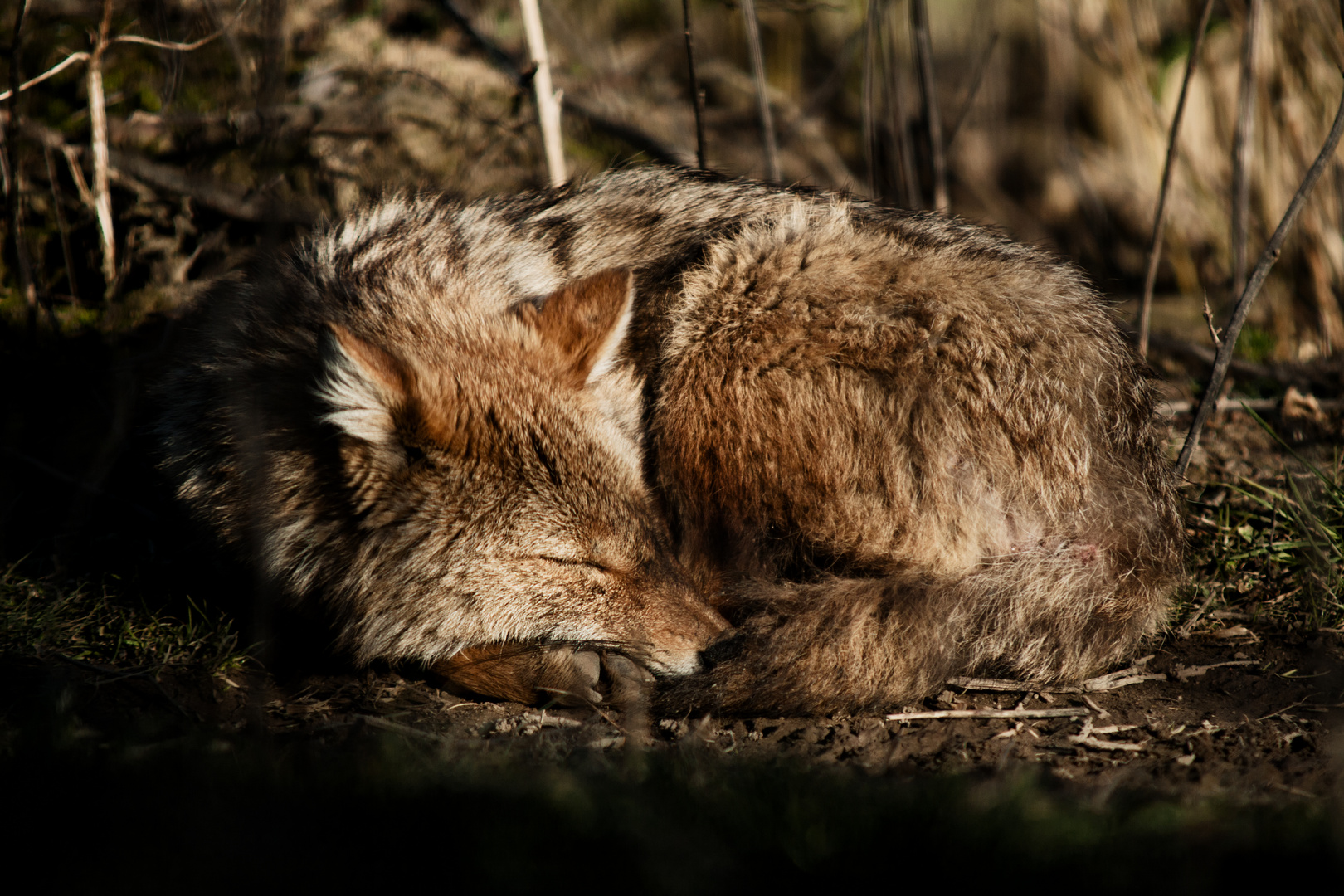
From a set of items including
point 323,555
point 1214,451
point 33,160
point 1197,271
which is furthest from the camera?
point 1197,271

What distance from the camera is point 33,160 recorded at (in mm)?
5422

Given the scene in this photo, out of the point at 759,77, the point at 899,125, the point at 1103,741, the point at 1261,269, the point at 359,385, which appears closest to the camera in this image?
the point at 359,385

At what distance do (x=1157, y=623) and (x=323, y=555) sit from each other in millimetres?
3143

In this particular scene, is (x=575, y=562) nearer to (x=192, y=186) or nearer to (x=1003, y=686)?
(x=1003, y=686)

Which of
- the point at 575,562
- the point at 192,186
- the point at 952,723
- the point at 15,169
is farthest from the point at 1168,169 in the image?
the point at 15,169

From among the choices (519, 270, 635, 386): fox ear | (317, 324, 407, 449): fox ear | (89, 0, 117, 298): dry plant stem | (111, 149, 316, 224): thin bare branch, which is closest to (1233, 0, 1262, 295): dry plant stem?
(519, 270, 635, 386): fox ear

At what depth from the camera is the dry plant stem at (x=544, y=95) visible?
5.11 metres

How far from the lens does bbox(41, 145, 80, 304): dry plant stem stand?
5199 mm

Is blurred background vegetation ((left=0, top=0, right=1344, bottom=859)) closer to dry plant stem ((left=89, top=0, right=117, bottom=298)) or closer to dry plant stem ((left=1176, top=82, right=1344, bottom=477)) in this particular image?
dry plant stem ((left=89, top=0, right=117, bottom=298))

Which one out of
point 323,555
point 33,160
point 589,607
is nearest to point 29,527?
point 323,555

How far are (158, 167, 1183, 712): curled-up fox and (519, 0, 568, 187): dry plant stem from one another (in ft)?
5.76

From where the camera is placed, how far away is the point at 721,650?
3129 mm

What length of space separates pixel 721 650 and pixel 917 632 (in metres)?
0.66

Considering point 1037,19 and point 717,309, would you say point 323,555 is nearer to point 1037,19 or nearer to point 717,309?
point 717,309
